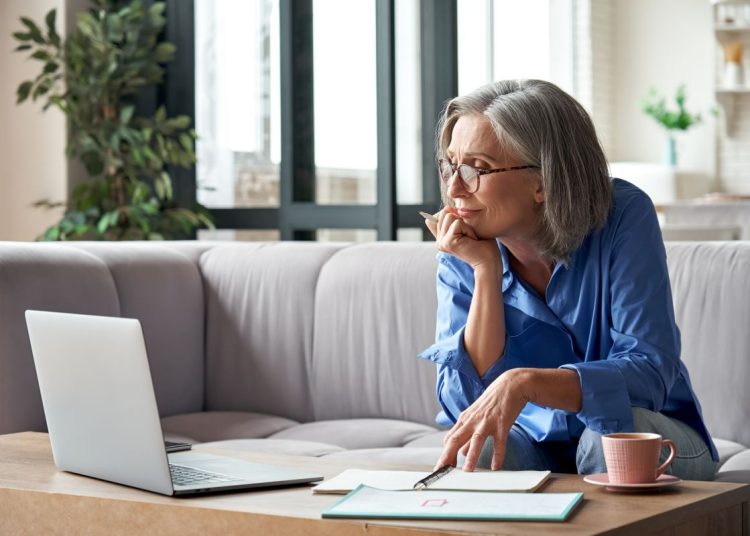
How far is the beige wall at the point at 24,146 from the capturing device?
16.1 feet

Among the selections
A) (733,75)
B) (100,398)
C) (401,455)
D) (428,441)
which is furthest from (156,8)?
(733,75)

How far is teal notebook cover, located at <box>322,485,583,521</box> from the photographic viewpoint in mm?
1307

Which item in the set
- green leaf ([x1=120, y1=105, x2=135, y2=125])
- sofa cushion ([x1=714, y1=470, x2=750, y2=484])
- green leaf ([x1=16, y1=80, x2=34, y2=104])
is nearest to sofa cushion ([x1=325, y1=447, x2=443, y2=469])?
sofa cushion ([x1=714, y1=470, x2=750, y2=484])

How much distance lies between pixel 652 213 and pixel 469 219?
0.30 meters

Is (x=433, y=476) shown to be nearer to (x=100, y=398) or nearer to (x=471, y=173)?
(x=100, y=398)

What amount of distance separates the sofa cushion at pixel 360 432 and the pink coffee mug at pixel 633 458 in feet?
4.52

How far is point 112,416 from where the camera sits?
1.61 metres

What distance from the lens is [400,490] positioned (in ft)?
4.81

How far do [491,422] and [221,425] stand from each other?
63.7 inches

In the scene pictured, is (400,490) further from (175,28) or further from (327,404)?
(175,28)

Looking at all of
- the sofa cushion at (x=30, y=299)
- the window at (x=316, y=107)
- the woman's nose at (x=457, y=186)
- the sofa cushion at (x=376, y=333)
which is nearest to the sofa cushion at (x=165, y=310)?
the sofa cushion at (x=30, y=299)

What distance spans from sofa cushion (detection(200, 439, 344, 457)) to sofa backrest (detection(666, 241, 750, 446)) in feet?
2.80

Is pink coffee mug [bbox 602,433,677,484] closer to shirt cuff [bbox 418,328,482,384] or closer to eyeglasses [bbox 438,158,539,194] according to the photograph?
shirt cuff [bbox 418,328,482,384]

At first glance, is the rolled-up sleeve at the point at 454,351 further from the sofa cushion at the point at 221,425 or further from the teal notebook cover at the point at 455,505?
the sofa cushion at the point at 221,425
